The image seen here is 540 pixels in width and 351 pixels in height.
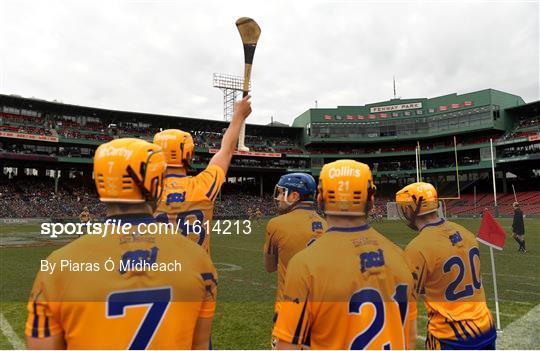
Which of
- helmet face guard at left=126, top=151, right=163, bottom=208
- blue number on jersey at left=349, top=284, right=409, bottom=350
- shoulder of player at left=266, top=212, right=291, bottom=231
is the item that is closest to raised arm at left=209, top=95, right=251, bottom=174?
shoulder of player at left=266, top=212, right=291, bottom=231

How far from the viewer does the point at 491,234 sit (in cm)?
630

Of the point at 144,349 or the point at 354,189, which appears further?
the point at 354,189

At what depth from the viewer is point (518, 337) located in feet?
19.4

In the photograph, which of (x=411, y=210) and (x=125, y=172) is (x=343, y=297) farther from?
(x=411, y=210)

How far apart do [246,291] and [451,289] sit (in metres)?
6.38

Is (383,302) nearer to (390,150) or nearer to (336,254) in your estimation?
(336,254)

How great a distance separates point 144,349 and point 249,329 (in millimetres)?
4950

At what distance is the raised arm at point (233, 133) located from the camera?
3.57 meters

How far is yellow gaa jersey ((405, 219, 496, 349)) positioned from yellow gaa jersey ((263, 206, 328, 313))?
99 centimetres

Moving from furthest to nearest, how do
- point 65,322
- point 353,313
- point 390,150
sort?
point 390,150 → point 353,313 → point 65,322

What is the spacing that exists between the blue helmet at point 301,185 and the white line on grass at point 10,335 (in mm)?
4325

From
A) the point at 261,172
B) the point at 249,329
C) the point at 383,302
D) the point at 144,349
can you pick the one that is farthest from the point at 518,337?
the point at 261,172

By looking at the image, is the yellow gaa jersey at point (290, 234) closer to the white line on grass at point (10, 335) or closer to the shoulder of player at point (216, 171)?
the shoulder of player at point (216, 171)

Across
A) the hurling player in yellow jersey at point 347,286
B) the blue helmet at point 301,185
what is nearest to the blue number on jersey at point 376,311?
the hurling player in yellow jersey at point 347,286
